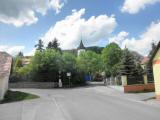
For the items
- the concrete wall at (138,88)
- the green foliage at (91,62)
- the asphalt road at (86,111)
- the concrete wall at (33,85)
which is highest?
the green foliage at (91,62)

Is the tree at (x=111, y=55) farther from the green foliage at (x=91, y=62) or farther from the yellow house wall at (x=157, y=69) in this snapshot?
the yellow house wall at (x=157, y=69)

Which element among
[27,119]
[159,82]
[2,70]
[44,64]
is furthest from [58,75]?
[27,119]

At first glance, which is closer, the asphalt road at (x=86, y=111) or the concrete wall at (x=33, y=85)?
the asphalt road at (x=86, y=111)

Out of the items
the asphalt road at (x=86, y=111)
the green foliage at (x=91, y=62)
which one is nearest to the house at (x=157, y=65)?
the asphalt road at (x=86, y=111)

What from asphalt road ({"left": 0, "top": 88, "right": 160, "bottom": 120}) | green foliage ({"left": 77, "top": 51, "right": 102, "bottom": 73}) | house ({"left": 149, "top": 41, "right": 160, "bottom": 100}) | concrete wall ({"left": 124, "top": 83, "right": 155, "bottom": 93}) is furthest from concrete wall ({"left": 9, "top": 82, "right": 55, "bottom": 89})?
green foliage ({"left": 77, "top": 51, "right": 102, "bottom": 73})

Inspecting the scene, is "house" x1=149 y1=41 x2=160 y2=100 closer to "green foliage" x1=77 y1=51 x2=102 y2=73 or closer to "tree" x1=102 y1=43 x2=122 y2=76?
"tree" x1=102 y1=43 x2=122 y2=76

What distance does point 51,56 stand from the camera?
5456 cm

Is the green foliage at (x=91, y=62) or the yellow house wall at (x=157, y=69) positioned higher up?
the green foliage at (x=91, y=62)

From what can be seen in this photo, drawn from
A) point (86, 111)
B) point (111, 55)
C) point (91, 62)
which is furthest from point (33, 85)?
point (86, 111)

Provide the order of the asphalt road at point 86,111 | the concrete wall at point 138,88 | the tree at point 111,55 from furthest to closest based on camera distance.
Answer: the tree at point 111,55, the concrete wall at point 138,88, the asphalt road at point 86,111

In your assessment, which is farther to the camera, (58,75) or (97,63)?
(97,63)

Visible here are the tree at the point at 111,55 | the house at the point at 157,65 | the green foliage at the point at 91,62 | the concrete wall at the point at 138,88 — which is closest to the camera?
the house at the point at 157,65

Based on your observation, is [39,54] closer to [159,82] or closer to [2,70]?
[2,70]

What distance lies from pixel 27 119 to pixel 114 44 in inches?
2451
